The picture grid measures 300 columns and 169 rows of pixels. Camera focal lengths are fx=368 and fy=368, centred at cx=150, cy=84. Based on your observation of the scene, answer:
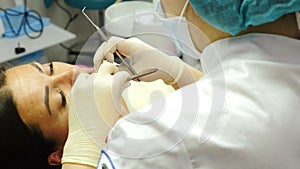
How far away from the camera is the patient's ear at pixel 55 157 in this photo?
124cm

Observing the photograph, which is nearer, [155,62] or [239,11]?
[239,11]

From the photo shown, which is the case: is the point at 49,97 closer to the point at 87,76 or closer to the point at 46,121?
the point at 46,121

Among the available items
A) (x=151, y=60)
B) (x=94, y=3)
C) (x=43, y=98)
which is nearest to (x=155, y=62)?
(x=151, y=60)

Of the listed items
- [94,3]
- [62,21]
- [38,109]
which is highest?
[38,109]

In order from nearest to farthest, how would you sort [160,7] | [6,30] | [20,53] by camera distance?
[160,7]
[20,53]
[6,30]

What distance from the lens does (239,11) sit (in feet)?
2.47

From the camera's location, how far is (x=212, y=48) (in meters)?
0.85

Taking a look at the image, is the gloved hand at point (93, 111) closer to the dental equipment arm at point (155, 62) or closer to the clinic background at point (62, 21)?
the dental equipment arm at point (155, 62)

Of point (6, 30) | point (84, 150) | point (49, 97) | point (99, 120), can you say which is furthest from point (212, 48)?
point (6, 30)

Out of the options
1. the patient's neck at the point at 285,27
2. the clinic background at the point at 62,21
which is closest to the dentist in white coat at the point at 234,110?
the patient's neck at the point at 285,27

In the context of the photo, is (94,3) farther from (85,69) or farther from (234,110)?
(234,110)

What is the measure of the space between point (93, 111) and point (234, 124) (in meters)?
0.44

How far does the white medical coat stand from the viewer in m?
0.75

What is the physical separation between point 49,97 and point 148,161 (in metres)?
0.60
